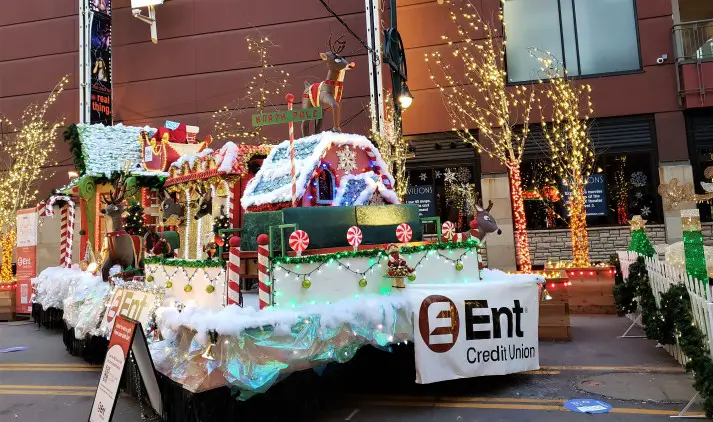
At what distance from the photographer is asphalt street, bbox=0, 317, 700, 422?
5.41m

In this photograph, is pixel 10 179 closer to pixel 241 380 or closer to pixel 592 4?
pixel 241 380

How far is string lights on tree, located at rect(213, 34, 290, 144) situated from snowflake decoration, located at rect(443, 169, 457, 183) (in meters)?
6.27

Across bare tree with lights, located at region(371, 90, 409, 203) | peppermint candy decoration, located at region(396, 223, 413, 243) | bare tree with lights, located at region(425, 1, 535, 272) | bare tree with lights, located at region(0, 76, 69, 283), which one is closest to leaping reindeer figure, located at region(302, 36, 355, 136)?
peppermint candy decoration, located at region(396, 223, 413, 243)

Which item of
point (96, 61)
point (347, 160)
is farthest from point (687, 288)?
point (96, 61)

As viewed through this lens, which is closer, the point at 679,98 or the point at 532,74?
the point at 679,98

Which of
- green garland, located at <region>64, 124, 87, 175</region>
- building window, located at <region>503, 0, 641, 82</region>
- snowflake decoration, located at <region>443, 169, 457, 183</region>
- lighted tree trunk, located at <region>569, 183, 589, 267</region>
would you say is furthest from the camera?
snowflake decoration, located at <region>443, 169, 457, 183</region>

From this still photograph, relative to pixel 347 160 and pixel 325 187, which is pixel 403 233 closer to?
pixel 325 187

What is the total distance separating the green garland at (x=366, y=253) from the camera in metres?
5.21

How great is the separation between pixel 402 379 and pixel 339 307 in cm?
221

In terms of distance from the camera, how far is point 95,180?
1299cm

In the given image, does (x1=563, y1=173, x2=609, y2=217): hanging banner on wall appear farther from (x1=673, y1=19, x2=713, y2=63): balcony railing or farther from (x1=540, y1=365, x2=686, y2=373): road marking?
(x1=540, y1=365, x2=686, y2=373): road marking

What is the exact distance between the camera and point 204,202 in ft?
31.7

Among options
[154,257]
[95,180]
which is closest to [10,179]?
[95,180]

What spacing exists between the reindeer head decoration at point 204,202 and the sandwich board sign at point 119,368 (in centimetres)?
469
